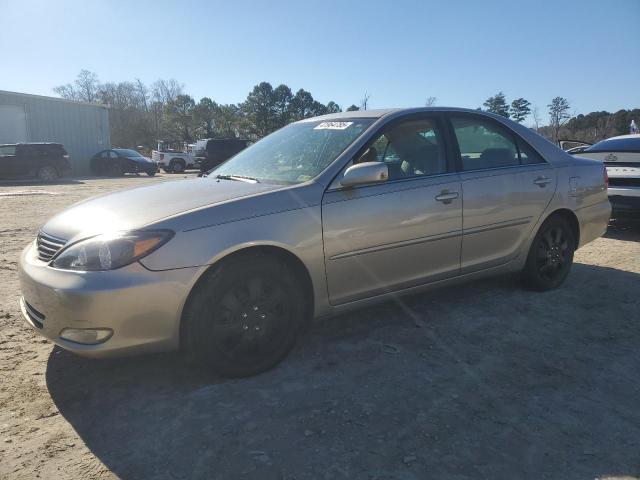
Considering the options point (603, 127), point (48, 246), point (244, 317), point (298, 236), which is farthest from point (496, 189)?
point (603, 127)

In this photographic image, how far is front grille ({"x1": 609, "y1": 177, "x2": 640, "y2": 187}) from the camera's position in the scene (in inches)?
257

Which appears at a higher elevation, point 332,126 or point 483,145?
point 332,126

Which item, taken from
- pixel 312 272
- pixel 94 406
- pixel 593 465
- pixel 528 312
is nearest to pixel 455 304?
pixel 528 312

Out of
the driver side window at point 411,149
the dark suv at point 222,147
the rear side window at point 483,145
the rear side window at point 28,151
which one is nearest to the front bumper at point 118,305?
the driver side window at point 411,149

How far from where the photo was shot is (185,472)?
6.82 feet

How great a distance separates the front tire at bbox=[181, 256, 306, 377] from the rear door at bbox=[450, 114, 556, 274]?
61.1 inches

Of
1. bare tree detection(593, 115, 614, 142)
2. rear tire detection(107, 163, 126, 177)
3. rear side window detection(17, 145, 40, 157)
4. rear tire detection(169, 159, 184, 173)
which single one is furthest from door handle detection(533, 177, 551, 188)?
bare tree detection(593, 115, 614, 142)

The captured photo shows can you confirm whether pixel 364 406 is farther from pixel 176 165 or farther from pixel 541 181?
pixel 176 165

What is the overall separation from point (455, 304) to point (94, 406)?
283cm

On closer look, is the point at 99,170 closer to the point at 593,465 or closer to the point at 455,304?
the point at 455,304

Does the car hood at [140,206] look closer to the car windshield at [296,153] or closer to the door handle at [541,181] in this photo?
the car windshield at [296,153]

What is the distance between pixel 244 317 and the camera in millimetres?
2805

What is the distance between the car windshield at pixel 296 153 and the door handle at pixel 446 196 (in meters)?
0.74

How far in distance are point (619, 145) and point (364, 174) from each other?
5745 mm
